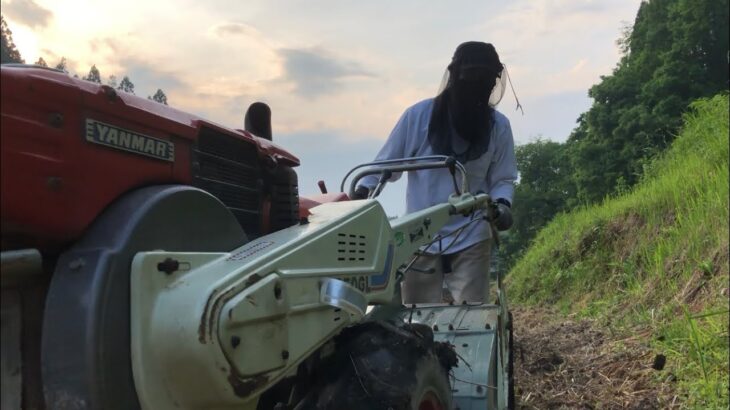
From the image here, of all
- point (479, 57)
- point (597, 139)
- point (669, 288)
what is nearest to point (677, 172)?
point (669, 288)

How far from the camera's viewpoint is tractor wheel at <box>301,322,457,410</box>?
1.77m

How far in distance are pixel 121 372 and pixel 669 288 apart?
135 inches

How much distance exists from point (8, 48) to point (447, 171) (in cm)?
238

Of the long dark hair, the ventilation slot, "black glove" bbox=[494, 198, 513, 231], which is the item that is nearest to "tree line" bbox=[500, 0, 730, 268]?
the long dark hair

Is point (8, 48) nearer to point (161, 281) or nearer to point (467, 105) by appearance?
point (161, 281)

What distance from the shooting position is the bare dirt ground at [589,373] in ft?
11.1

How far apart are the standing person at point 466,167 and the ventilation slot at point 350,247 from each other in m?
1.46

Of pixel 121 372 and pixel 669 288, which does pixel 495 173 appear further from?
pixel 121 372

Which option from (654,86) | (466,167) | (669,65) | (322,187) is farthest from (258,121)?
(654,86)

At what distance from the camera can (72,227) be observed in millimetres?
1467

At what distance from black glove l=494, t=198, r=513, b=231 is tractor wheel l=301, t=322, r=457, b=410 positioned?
1.30 metres

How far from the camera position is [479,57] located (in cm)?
342

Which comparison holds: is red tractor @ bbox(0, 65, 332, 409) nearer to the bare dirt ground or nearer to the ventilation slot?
the ventilation slot

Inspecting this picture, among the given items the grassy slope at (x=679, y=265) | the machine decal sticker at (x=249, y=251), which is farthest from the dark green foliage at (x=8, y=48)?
the grassy slope at (x=679, y=265)
